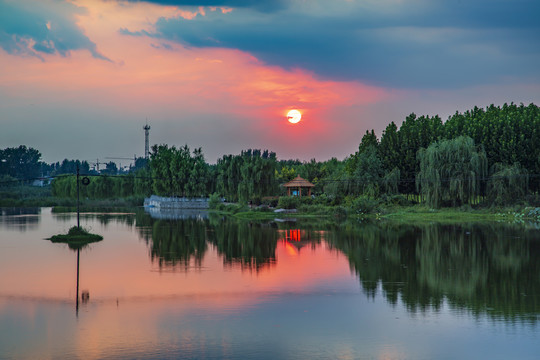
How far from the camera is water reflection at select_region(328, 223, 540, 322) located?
806 inches

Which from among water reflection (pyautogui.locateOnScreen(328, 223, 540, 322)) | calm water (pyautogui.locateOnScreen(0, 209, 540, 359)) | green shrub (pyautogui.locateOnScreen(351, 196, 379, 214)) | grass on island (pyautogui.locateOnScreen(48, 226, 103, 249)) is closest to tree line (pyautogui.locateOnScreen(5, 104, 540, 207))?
green shrub (pyautogui.locateOnScreen(351, 196, 379, 214))

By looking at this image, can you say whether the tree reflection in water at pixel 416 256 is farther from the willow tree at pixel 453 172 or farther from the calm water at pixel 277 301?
the willow tree at pixel 453 172

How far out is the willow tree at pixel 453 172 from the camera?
64.8m

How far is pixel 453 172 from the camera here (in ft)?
215

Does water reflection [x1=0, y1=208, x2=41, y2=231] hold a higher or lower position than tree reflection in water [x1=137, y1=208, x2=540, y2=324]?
higher

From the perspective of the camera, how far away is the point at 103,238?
46.5 metres

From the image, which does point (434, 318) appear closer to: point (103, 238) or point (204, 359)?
point (204, 359)

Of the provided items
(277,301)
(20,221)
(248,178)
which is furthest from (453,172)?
(20,221)

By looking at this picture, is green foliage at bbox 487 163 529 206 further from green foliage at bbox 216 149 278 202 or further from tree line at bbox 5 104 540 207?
green foliage at bbox 216 149 278 202

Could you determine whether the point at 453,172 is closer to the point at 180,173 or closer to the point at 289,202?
the point at 289,202

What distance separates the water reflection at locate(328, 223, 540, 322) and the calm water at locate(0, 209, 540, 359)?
88 mm

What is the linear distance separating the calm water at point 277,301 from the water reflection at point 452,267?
88mm

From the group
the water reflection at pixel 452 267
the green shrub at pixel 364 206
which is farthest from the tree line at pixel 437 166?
the water reflection at pixel 452 267

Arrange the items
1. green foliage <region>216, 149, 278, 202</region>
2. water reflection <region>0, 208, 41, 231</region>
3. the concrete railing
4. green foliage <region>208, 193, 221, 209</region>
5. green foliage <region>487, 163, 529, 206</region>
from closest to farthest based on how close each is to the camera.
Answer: water reflection <region>0, 208, 41, 231</region> → green foliage <region>487, 163, 529, 206</region> → green foliage <region>216, 149, 278, 202</region> → green foliage <region>208, 193, 221, 209</region> → the concrete railing
